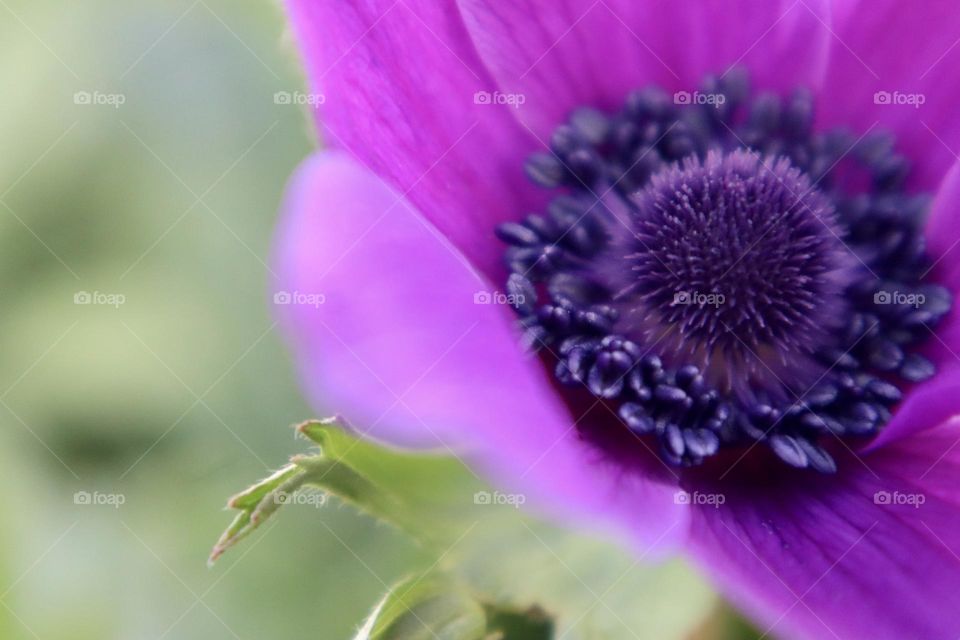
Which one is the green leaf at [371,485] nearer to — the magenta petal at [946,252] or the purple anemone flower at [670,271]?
the purple anemone flower at [670,271]

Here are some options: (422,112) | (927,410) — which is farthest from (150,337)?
(927,410)

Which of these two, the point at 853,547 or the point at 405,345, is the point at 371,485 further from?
the point at 853,547

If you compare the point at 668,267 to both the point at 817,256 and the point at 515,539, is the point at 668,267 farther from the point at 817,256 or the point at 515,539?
the point at 515,539

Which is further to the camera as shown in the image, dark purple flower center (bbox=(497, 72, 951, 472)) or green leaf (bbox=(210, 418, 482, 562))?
dark purple flower center (bbox=(497, 72, 951, 472))

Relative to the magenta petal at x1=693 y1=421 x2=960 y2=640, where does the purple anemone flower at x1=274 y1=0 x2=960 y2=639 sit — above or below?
above

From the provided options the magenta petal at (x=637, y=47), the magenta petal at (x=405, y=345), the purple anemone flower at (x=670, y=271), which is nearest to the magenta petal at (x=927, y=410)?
the purple anemone flower at (x=670, y=271)

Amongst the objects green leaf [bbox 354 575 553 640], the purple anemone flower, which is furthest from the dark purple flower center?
green leaf [bbox 354 575 553 640]

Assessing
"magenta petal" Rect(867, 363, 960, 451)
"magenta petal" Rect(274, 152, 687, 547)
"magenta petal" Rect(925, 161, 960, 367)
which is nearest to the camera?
→ "magenta petal" Rect(274, 152, 687, 547)

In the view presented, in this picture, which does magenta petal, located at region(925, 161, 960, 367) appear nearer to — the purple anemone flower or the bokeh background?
the purple anemone flower
